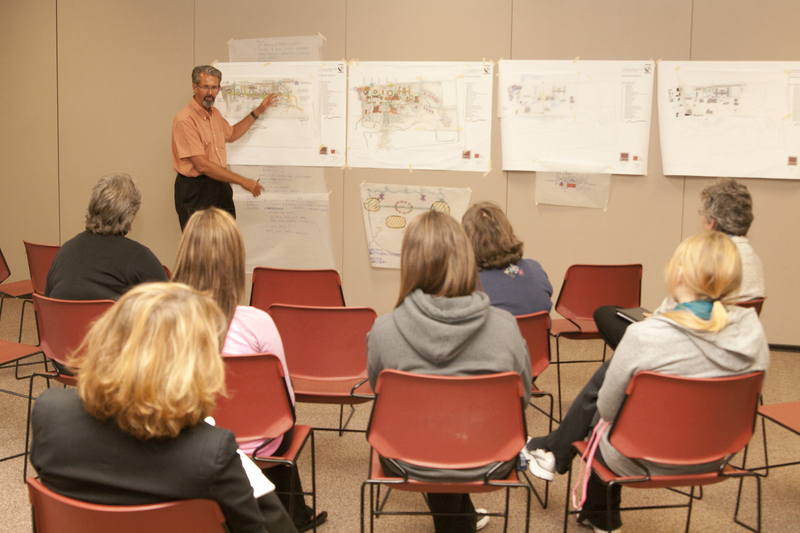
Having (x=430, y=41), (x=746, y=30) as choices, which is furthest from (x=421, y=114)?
(x=746, y=30)

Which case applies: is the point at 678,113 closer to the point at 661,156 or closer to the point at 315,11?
the point at 661,156

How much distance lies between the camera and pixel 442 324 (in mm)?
1687

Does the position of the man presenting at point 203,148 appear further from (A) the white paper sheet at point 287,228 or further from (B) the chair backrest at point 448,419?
(B) the chair backrest at point 448,419

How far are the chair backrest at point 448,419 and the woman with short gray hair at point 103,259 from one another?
1434mm

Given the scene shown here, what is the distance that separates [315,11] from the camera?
16.0 feet

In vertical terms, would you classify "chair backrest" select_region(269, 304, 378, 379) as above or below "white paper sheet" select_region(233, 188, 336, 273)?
below

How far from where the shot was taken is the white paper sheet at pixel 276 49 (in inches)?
193

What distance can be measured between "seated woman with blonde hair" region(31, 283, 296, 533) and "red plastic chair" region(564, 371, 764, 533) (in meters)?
1.17

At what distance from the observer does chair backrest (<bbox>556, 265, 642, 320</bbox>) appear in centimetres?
338

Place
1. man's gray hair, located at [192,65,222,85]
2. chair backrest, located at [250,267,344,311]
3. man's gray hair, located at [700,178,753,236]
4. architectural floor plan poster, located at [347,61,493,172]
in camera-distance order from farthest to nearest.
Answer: architectural floor plan poster, located at [347,61,493,172] < man's gray hair, located at [192,65,222,85] < chair backrest, located at [250,267,344,311] < man's gray hair, located at [700,178,753,236]

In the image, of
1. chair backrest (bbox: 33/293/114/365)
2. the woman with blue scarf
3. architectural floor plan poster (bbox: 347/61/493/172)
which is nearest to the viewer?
the woman with blue scarf

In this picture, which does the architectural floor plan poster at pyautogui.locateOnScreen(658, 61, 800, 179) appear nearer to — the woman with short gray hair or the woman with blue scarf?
Answer: the woman with blue scarf

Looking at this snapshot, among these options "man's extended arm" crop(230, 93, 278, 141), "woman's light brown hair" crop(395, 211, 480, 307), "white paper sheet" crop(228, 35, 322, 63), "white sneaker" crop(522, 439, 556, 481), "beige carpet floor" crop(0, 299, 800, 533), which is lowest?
"beige carpet floor" crop(0, 299, 800, 533)

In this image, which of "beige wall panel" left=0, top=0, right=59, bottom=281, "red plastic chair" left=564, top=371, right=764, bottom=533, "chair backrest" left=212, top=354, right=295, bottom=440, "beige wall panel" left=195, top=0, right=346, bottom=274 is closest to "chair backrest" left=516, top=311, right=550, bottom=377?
"red plastic chair" left=564, top=371, right=764, bottom=533
